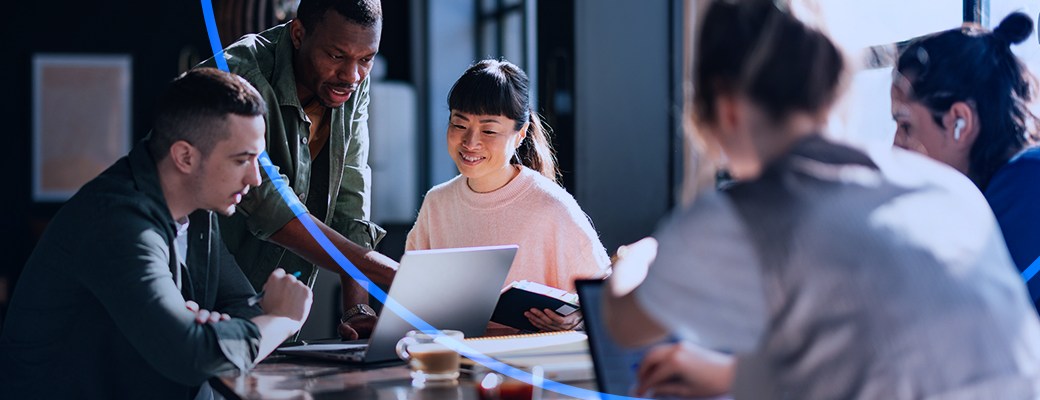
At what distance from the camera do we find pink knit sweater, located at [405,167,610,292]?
3115mm

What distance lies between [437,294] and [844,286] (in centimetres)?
120

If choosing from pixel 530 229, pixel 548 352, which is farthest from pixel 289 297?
pixel 530 229

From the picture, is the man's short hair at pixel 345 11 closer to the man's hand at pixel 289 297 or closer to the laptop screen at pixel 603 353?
the man's hand at pixel 289 297

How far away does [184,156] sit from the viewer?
216 cm

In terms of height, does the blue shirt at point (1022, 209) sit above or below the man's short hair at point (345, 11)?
below

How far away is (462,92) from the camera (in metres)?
3.12

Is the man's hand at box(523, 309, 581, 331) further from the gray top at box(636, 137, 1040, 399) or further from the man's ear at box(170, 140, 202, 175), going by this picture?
the gray top at box(636, 137, 1040, 399)

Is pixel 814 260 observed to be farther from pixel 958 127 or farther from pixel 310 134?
pixel 310 134

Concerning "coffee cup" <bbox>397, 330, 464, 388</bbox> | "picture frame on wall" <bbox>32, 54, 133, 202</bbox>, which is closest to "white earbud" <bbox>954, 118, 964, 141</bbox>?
"coffee cup" <bbox>397, 330, 464, 388</bbox>

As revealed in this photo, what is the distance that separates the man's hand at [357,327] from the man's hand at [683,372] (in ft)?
3.92

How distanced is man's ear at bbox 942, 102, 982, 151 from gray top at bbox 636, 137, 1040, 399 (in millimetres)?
1306

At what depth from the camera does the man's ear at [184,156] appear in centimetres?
215

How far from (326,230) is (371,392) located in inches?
38.4

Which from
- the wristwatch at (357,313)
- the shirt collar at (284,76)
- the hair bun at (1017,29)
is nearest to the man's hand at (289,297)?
the wristwatch at (357,313)
